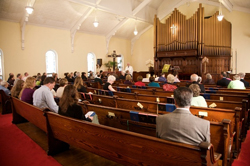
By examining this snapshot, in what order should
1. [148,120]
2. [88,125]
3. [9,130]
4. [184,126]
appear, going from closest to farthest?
1. [184,126]
2. [88,125]
3. [148,120]
4. [9,130]

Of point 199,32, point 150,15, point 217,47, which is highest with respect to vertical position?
point 150,15

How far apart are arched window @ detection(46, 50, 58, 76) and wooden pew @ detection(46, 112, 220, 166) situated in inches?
383

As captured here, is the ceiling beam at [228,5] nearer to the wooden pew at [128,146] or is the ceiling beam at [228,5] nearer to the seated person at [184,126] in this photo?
the seated person at [184,126]

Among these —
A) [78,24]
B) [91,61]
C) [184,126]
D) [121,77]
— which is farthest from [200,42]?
[184,126]

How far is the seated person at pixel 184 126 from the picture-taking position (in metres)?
1.61

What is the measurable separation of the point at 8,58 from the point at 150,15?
10153mm

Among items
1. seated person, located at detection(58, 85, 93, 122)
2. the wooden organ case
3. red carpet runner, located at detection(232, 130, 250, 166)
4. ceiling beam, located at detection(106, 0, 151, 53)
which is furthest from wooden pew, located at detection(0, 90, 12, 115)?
the wooden organ case

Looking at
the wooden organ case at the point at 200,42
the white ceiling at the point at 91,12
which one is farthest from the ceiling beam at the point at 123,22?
the wooden organ case at the point at 200,42

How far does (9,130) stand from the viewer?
4.00 m

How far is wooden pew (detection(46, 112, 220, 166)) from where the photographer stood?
1.49 m

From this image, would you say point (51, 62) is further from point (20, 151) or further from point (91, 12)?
point (20, 151)

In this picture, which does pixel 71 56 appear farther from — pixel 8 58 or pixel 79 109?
pixel 79 109

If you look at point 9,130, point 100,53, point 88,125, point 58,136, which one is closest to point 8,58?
point 100,53

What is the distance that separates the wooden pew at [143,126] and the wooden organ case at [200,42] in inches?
375
